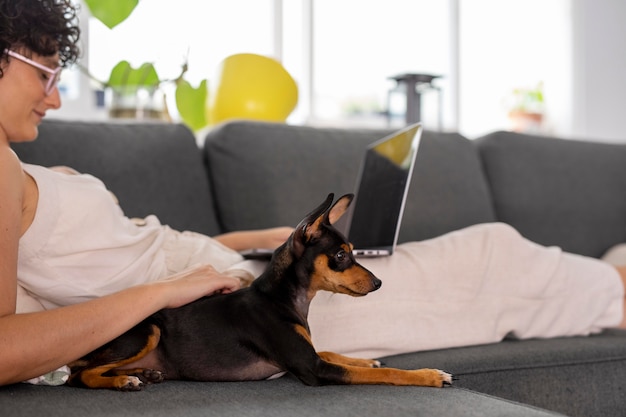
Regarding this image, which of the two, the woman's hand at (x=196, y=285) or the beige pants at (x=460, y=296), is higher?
the woman's hand at (x=196, y=285)

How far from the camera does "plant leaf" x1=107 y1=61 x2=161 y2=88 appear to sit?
244 centimetres

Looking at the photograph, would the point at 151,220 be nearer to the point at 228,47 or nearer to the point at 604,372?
the point at 604,372

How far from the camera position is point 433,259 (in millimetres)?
1849

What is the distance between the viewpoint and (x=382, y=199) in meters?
1.81

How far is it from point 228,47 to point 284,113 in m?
1.78

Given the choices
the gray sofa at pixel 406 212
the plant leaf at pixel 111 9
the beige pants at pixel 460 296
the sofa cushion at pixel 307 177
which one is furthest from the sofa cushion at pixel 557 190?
the plant leaf at pixel 111 9

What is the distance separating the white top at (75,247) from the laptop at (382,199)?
0.27 metres

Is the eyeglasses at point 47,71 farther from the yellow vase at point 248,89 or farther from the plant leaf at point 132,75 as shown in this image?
the yellow vase at point 248,89

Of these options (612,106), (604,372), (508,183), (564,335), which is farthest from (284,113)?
(612,106)

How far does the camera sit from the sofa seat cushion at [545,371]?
1.65 m

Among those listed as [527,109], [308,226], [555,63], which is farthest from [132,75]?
[555,63]

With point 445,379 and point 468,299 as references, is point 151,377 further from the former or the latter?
point 468,299

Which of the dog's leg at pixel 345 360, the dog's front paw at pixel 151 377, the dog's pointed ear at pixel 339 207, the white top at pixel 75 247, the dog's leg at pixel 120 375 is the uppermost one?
the dog's pointed ear at pixel 339 207

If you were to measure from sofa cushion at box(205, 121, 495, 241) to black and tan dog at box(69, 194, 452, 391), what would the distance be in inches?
32.7
